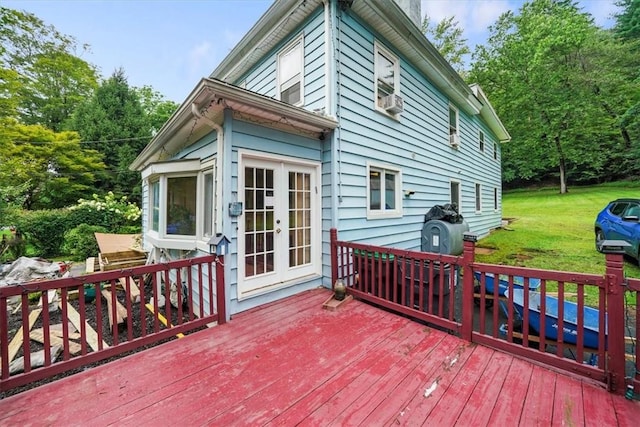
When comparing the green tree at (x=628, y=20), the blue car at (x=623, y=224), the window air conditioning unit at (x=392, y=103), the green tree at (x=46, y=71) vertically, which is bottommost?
the blue car at (x=623, y=224)

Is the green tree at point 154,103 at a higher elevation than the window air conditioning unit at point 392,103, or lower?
higher

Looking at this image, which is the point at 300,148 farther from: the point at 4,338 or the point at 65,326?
the point at 4,338

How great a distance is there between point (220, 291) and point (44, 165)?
1574 centimetres

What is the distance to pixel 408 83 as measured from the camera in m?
6.01

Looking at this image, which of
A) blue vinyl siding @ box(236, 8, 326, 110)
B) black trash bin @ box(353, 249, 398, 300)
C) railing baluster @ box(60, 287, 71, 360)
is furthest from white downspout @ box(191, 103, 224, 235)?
black trash bin @ box(353, 249, 398, 300)

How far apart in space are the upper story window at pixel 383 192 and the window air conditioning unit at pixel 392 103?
1.19 m

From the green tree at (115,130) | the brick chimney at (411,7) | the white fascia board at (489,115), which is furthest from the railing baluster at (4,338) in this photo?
the green tree at (115,130)

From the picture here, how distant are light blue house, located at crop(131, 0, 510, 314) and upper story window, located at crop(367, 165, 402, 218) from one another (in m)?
0.03

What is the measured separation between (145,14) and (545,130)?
26.2 metres

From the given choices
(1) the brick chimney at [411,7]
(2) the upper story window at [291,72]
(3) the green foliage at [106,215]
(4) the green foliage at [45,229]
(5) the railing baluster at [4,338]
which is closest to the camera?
(5) the railing baluster at [4,338]

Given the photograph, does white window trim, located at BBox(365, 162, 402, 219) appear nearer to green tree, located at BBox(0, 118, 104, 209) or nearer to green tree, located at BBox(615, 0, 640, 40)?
green tree, located at BBox(0, 118, 104, 209)

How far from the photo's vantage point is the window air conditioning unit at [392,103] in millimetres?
5266

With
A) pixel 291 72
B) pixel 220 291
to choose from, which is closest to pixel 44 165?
pixel 291 72

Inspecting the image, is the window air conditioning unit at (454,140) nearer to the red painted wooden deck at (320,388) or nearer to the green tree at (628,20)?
the red painted wooden deck at (320,388)
